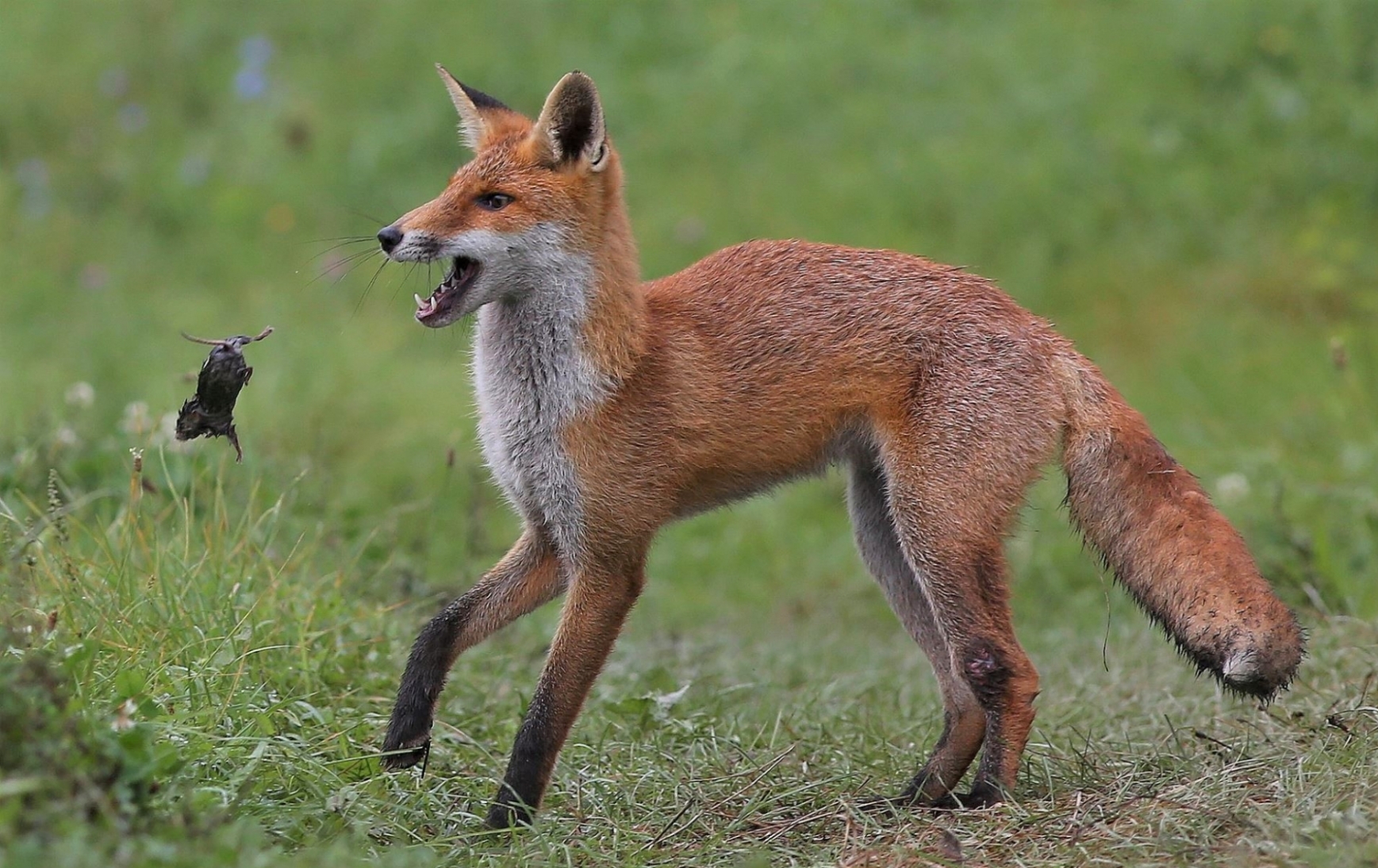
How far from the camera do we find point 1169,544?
4.56 meters

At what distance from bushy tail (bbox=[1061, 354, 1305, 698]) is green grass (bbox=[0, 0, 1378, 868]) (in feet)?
1.08

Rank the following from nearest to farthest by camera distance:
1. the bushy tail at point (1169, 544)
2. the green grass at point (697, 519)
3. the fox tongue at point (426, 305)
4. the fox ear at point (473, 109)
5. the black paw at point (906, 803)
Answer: the green grass at point (697, 519), the bushy tail at point (1169, 544), the black paw at point (906, 803), the fox tongue at point (426, 305), the fox ear at point (473, 109)

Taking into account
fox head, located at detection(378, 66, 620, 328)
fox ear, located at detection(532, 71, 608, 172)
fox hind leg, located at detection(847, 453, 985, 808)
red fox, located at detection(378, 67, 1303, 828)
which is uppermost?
fox ear, located at detection(532, 71, 608, 172)

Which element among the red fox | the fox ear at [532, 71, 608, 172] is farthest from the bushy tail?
the fox ear at [532, 71, 608, 172]

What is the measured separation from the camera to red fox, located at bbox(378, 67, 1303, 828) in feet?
15.1

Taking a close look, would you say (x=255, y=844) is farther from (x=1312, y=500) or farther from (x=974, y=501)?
(x=1312, y=500)

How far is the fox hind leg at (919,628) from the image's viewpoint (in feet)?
15.6

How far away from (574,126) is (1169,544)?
224 cm

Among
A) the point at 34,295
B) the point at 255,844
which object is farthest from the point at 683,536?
the point at 255,844

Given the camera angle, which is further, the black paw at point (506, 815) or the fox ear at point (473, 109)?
the fox ear at point (473, 109)

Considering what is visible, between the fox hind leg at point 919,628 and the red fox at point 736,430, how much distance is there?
0.04ft

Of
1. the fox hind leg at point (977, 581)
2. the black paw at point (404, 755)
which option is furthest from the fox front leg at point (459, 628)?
the fox hind leg at point (977, 581)

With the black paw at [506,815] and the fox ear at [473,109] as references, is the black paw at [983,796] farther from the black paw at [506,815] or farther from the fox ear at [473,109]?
the fox ear at [473,109]

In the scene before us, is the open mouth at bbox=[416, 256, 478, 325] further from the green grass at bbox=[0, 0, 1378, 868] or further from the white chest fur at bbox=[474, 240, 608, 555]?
the green grass at bbox=[0, 0, 1378, 868]
